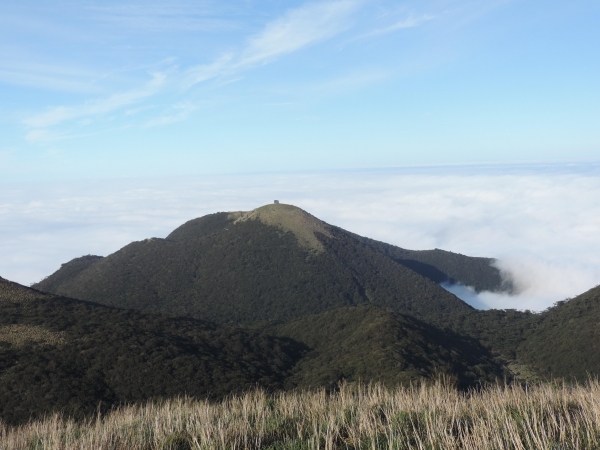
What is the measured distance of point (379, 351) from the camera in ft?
135

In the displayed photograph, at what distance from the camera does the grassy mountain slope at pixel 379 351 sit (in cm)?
3719

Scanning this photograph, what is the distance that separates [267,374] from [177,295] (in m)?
48.7

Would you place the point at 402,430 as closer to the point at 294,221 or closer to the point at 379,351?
the point at 379,351

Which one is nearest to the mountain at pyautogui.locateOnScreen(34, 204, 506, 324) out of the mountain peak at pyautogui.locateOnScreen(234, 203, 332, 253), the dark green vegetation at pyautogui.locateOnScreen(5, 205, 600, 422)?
the mountain peak at pyautogui.locateOnScreen(234, 203, 332, 253)

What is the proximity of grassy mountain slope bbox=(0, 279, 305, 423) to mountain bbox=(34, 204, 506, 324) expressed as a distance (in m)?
30.3

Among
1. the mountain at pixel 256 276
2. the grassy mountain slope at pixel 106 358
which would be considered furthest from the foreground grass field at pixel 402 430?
the mountain at pixel 256 276

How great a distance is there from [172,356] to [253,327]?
24983mm

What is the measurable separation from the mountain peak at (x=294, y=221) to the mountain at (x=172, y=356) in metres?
49.6

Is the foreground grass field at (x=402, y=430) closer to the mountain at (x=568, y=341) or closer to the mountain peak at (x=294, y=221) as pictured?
the mountain at (x=568, y=341)

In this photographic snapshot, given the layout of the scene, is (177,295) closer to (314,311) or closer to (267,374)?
(314,311)

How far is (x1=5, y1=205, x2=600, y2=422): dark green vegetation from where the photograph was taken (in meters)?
32.4

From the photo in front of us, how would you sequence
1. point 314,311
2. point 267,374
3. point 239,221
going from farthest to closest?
point 239,221, point 314,311, point 267,374

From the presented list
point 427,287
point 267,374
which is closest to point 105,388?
point 267,374

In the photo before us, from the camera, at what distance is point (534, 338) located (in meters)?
57.3
